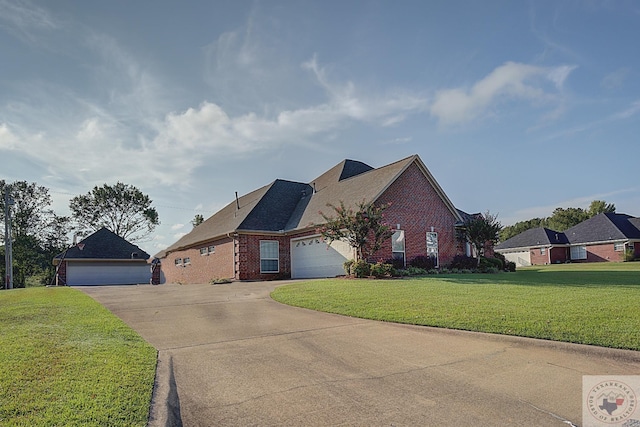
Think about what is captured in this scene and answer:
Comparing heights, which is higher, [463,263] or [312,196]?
[312,196]

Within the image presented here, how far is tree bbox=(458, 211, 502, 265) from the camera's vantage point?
23.2 metres

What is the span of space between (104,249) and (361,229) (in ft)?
95.3

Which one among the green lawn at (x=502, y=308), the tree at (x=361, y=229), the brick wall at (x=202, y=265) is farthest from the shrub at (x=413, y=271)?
the brick wall at (x=202, y=265)

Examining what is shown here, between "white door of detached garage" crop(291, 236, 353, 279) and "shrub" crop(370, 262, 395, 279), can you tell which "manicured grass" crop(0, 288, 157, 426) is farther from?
"white door of detached garage" crop(291, 236, 353, 279)

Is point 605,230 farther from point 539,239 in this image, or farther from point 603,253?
point 539,239

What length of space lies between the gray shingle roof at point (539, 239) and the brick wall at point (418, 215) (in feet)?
107

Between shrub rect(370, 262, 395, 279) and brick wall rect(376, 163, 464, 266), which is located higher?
brick wall rect(376, 163, 464, 266)

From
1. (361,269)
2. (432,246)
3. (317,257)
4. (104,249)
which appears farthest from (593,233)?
(104,249)

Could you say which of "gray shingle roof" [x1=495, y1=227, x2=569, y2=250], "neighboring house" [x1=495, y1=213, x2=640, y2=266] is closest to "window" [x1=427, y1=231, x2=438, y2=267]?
"neighboring house" [x1=495, y1=213, x2=640, y2=266]

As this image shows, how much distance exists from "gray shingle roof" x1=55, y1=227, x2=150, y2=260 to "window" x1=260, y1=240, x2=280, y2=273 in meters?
20.3

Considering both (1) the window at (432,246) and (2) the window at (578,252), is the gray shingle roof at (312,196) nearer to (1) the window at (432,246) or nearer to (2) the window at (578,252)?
(1) the window at (432,246)

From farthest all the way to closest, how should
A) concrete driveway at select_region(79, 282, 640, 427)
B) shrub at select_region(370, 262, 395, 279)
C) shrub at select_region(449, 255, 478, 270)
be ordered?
shrub at select_region(449, 255, 478, 270)
shrub at select_region(370, 262, 395, 279)
concrete driveway at select_region(79, 282, 640, 427)

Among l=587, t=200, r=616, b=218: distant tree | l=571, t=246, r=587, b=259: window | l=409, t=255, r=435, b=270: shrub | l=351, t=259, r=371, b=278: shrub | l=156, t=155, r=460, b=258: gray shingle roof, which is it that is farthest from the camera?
l=587, t=200, r=616, b=218: distant tree

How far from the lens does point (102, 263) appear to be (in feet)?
122
